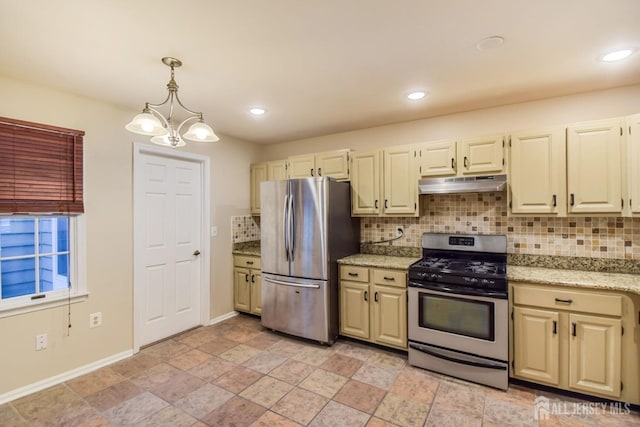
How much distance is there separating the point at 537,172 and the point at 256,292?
323 cm

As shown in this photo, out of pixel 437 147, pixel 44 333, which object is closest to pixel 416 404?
pixel 437 147

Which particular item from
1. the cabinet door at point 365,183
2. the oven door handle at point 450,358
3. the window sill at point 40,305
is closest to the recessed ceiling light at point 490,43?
the cabinet door at point 365,183

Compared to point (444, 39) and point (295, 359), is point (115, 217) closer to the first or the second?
point (295, 359)

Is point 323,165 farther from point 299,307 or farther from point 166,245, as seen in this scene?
point 166,245

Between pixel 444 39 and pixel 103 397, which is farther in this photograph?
pixel 103 397

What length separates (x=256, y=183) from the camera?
14.0 ft

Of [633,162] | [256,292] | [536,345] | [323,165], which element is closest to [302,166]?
[323,165]

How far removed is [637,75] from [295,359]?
3.60 metres

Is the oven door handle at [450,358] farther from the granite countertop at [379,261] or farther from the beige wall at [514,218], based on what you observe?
the beige wall at [514,218]

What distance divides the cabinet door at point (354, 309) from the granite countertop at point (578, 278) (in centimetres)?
132

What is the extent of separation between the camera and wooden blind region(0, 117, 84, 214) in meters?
2.27

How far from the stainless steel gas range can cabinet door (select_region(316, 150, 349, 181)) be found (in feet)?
4.28

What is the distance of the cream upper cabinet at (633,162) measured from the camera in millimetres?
2244

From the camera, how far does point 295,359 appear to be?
2922mm
